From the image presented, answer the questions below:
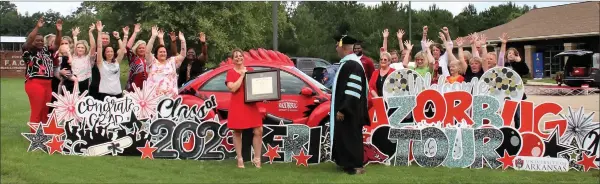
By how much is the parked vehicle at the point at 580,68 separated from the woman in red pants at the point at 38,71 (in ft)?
64.0

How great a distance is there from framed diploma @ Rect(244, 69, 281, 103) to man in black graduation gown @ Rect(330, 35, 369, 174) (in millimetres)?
764

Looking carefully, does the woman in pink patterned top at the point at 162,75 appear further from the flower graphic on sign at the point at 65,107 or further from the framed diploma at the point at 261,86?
the framed diploma at the point at 261,86

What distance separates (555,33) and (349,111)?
29.5 meters

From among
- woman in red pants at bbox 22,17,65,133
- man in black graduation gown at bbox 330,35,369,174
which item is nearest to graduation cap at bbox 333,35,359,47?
man in black graduation gown at bbox 330,35,369,174

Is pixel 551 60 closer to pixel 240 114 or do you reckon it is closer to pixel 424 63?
pixel 424 63

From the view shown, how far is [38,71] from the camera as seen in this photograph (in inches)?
336

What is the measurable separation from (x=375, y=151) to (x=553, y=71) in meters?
30.7

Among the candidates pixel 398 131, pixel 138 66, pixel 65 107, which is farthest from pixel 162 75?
pixel 398 131

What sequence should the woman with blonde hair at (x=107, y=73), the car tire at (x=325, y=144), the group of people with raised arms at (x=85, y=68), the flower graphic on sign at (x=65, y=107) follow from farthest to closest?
the woman with blonde hair at (x=107, y=73)
the group of people with raised arms at (x=85, y=68)
the flower graphic on sign at (x=65, y=107)
the car tire at (x=325, y=144)

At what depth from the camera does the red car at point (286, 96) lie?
848 cm

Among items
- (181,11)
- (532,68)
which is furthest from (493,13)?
(181,11)

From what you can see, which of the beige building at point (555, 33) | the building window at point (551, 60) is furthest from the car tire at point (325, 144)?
the building window at point (551, 60)

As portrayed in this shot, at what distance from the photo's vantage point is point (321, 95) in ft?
28.2

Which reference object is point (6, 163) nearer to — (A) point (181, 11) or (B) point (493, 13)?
(A) point (181, 11)
